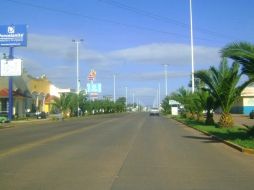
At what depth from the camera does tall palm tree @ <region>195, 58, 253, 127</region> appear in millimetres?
33969

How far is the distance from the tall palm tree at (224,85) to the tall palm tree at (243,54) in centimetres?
973

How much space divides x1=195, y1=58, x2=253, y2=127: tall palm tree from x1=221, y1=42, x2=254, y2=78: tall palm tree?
9734mm

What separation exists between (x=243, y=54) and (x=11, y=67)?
40945mm

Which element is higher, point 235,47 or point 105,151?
point 235,47

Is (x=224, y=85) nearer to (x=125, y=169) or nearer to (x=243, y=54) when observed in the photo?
(x=243, y=54)

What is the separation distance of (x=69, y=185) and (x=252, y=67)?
13758mm

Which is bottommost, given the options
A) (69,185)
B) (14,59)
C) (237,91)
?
(69,185)

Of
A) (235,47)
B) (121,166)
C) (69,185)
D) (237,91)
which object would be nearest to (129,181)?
(69,185)

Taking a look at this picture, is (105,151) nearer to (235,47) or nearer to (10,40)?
(235,47)

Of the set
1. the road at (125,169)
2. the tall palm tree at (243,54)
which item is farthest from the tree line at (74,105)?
the road at (125,169)

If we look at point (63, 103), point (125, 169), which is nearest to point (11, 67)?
point (63, 103)

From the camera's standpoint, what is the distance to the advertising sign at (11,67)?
190 feet

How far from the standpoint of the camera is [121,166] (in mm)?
13977

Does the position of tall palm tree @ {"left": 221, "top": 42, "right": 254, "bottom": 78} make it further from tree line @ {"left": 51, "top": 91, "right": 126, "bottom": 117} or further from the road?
tree line @ {"left": 51, "top": 91, "right": 126, "bottom": 117}
